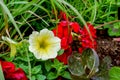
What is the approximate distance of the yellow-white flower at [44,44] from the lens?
1729 mm

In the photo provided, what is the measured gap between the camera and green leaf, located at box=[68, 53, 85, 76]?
1663 millimetres

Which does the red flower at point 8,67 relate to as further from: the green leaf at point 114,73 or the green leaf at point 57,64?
the green leaf at point 114,73

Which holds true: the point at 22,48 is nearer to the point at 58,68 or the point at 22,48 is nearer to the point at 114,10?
the point at 58,68

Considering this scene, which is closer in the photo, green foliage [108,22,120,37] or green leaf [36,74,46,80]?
green leaf [36,74,46,80]

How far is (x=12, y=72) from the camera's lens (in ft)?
5.45

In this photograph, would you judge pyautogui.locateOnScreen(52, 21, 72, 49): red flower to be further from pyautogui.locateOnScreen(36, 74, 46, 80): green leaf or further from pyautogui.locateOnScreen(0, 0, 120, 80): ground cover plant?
pyautogui.locateOnScreen(36, 74, 46, 80): green leaf

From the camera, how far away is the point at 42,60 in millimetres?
1774

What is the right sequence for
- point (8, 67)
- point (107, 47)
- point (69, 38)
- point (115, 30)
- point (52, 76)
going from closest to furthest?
point (8, 67), point (52, 76), point (69, 38), point (107, 47), point (115, 30)

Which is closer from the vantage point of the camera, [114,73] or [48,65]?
[114,73]

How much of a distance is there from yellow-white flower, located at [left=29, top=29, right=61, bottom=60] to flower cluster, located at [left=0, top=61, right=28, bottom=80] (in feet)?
0.34

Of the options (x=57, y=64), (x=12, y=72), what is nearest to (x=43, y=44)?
(x=57, y=64)

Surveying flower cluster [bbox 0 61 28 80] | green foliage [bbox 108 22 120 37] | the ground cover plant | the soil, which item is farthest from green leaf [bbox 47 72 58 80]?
green foliage [bbox 108 22 120 37]

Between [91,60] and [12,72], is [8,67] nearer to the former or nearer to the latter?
[12,72]

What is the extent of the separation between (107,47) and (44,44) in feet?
1.80
